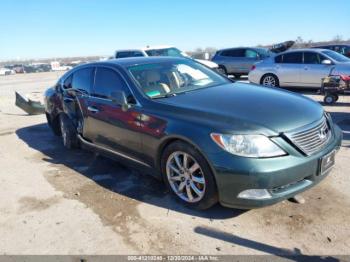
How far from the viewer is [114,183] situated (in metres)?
4.71

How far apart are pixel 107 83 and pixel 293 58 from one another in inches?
332

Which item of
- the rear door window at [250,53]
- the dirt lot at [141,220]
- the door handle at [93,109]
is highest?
the rear door window at [250,53]

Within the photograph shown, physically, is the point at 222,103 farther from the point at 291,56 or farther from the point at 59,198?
the point at 291,56

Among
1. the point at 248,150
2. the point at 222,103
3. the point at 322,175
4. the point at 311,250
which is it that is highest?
the point at 222,103

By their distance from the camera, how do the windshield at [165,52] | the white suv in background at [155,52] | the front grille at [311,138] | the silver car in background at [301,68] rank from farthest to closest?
the windshield at [165,52], the white suv in background at [155,52], the silver car in background at [301,68], the front grille at [311,138]

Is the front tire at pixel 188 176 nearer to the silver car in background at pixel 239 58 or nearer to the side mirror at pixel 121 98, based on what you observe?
the side mirror at pixel 121 98

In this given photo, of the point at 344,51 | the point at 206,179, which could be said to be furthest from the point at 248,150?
the point at 344,51

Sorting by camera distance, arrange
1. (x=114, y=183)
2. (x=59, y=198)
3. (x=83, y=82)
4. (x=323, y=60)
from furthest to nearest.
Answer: (x=323, y=60) < (x=83, y=82) < (x=114, y=183) < (x=59, y=198)

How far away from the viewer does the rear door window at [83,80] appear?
211 inches

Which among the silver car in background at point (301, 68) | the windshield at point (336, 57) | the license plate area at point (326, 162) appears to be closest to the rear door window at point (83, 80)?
the license plate area at point (326, 162)

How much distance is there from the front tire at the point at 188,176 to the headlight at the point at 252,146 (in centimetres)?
33

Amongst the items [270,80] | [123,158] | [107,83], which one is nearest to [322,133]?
[123,158]

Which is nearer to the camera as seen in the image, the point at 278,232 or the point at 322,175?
the point at 278,232

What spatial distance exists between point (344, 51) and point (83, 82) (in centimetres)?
1583
